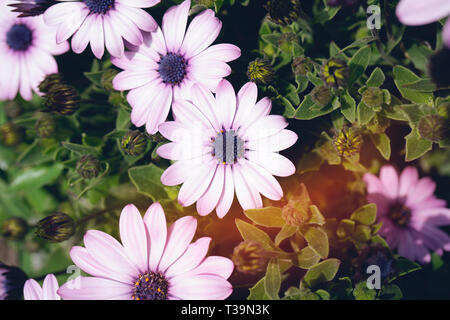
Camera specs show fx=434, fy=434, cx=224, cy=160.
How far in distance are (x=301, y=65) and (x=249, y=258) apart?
550 mm

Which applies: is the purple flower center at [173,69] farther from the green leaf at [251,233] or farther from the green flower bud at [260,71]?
the green leaf at [251,233]

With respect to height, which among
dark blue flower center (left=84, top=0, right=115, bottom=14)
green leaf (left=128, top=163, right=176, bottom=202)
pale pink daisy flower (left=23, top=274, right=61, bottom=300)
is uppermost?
dark blue flower center (left=84, top=0, right=115, bottom=14)

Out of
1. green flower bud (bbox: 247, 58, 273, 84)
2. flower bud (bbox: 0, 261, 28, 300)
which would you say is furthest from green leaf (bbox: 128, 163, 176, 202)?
flower bud (bbox: 0, 261, 28, 300)

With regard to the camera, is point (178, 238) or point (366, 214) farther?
point (366, 214)

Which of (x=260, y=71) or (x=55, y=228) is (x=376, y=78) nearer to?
(x=260, y=71)

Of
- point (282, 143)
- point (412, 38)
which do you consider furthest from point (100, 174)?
point (412, 38)

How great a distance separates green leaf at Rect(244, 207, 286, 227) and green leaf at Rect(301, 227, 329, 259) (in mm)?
80

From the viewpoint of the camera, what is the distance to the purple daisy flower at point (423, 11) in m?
0.87

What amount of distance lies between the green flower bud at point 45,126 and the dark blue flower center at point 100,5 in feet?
1.43

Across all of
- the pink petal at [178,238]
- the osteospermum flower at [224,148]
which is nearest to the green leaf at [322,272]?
the osteospermum flower at [224,148]

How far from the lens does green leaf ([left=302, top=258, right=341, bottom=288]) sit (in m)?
1.21

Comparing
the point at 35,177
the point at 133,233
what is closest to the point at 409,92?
the point at 133,233

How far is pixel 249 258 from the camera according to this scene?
1147 millimetres

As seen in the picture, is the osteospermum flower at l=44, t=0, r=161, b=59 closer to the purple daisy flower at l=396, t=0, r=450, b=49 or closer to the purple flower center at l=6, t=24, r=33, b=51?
the purple flower center at l=6, t=24, r=33, b=51
